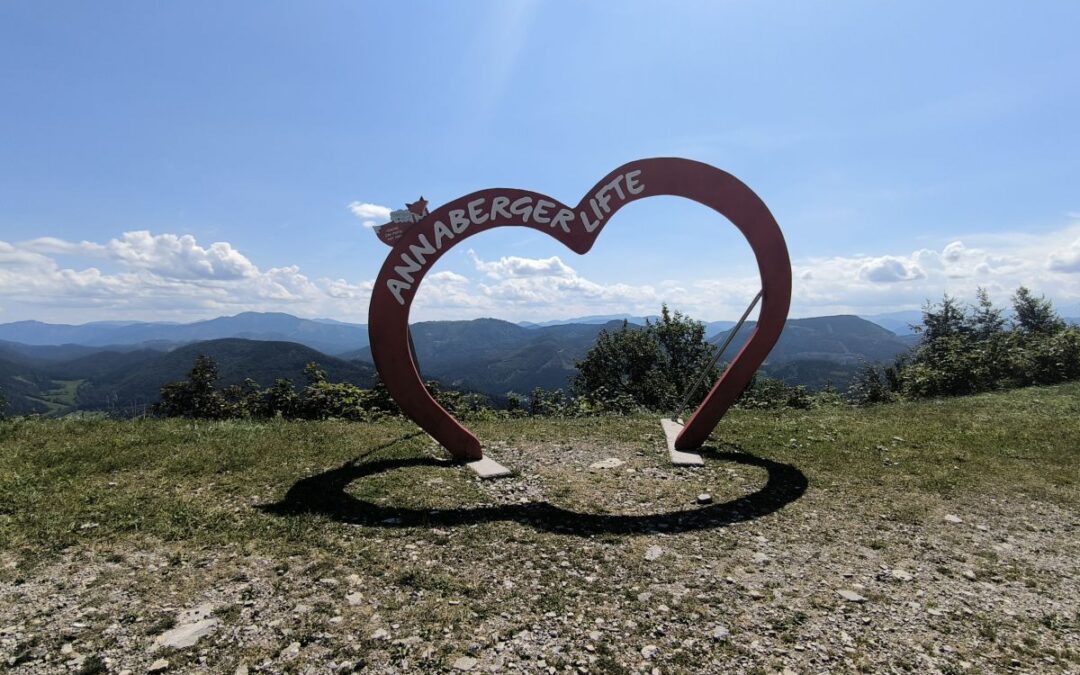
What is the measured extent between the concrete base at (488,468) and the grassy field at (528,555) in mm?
282

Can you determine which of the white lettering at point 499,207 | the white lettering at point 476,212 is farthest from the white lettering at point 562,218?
the white lettering at point 476,212

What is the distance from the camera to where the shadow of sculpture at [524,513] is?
20.7ft

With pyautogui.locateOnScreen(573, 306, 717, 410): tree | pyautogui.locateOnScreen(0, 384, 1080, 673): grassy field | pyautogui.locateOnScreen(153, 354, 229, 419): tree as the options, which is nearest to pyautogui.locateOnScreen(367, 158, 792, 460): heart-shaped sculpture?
pyautogui.locateOnScreen(0, 384, 1080, 673): grassy field

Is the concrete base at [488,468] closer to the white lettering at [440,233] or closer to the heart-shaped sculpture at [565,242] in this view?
the heart-shaped sculpture at [565,242]

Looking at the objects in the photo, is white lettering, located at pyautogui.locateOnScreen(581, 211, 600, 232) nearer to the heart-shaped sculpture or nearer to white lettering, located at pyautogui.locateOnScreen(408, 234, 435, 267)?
the heart-shaped sculpture

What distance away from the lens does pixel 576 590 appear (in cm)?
480

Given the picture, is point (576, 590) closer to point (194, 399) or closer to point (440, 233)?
point (440, 233)

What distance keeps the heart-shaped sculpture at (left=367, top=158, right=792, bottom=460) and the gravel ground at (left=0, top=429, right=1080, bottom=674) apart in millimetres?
1847

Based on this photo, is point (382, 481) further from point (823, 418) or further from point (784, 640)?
point (823, 418)

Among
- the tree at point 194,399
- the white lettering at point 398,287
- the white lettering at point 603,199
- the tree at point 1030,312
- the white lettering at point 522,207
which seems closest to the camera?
the white lettering at point 398,287

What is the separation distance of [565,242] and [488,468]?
394cm

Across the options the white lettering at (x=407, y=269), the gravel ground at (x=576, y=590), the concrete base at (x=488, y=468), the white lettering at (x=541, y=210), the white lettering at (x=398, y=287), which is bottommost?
the gravel ground at (x=576, y=590)

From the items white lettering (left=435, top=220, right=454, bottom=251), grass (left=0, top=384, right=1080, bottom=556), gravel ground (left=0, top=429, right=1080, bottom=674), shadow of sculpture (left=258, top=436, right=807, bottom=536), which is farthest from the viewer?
white lettering (left=435, top=220, right=454, bottom=251)

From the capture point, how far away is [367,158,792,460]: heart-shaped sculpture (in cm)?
841
